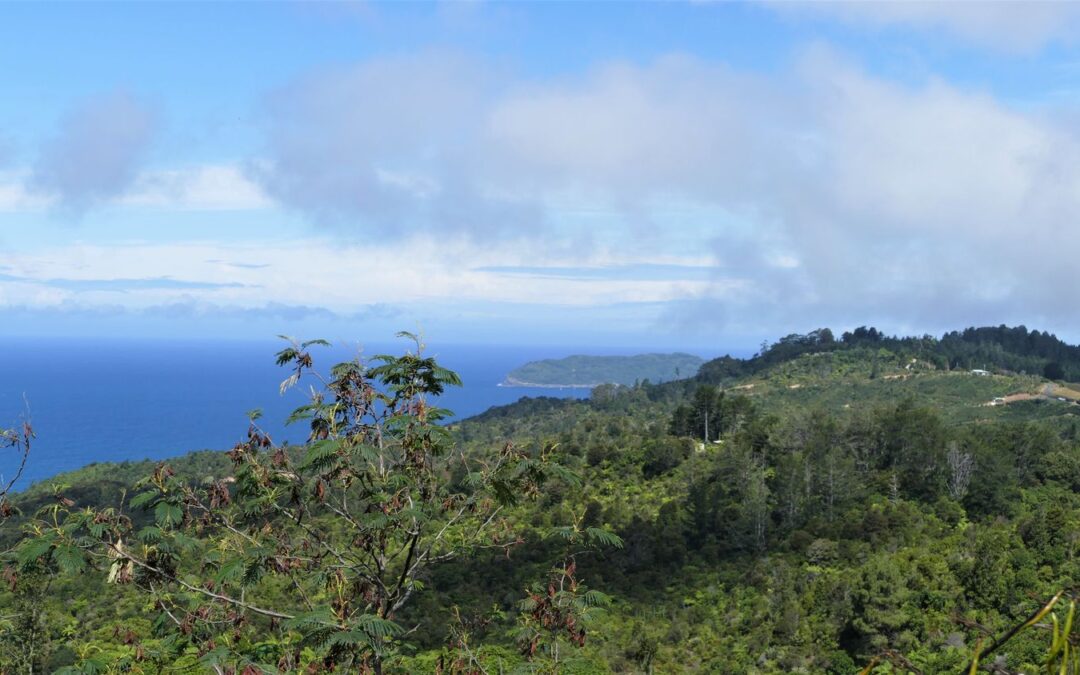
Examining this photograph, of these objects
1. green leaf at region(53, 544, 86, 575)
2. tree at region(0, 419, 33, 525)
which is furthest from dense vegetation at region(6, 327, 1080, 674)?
tree at region(0, 419, 33, 525)

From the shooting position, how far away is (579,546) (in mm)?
36469

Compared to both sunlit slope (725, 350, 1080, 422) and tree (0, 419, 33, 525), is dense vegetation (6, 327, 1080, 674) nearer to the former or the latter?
tree (0, 419, 33, 525)

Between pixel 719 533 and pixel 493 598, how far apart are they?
630 inches

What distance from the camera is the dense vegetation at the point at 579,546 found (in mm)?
5941

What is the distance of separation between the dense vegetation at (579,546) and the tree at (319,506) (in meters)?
0.03

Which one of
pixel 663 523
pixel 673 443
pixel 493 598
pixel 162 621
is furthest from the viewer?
pixel 673 443

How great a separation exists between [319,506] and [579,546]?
31.5 m

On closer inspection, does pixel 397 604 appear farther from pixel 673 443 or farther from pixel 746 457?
pixel 673 443

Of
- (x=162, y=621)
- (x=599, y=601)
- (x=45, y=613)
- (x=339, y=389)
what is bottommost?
(x=45, y=613)

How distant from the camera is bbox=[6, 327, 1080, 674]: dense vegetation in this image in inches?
234

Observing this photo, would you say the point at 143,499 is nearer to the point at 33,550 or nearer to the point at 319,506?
the point at 33,550

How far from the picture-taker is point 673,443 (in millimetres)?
56375

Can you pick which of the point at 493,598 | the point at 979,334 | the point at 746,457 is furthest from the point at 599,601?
the point at 979,334

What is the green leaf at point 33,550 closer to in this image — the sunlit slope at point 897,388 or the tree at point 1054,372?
the sunlit slope at point 897,388
